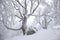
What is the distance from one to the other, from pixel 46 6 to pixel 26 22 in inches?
15.7

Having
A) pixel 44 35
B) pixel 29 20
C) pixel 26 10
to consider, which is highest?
pixel 26 10

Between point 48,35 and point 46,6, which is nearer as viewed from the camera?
point 48,35

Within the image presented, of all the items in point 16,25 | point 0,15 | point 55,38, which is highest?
point 0,15

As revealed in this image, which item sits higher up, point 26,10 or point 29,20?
point 26,10

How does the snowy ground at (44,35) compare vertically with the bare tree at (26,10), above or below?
below

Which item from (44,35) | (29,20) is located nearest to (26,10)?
(29,20)

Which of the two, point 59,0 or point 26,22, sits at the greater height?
point 59,0

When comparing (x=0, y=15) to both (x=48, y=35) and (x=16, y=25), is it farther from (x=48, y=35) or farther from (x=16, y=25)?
(x=48, y=35)

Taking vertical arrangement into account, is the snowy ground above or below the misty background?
below

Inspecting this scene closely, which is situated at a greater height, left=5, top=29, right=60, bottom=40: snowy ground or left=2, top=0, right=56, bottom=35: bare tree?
left=2, top=0, right=56, bottom=35: bare tree

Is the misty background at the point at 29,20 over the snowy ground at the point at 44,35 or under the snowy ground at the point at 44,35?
over

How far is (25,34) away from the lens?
4.12 ft

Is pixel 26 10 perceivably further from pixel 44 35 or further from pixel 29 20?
pixel 44 35

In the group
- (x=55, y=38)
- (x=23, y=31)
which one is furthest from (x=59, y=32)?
(x=23, y=31)
